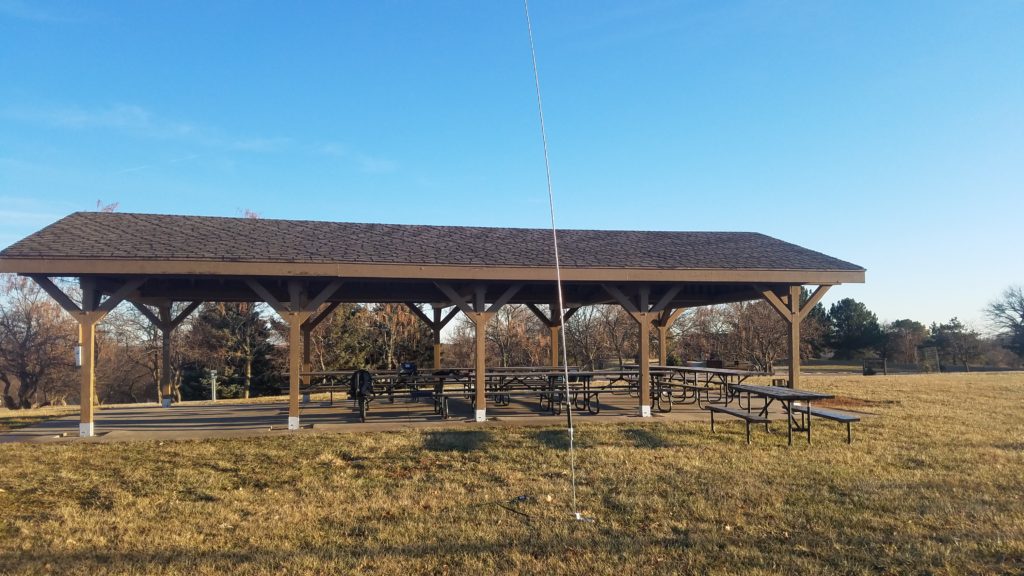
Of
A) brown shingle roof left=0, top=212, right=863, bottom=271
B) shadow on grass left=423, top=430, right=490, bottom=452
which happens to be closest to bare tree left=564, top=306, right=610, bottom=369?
brown shingle roof left=0, top=212, right=863, bottom=271

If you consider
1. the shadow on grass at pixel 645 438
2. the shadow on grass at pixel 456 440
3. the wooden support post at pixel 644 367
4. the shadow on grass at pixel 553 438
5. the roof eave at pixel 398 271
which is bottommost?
the shadow on grass at pixel 645 438

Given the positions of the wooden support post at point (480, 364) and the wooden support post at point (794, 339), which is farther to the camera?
the wooden support post at point (794, 339)

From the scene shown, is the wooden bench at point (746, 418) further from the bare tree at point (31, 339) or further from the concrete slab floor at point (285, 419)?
the bare tree at point (31, 339)

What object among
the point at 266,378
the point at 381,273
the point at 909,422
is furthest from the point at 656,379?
the point at 266,378

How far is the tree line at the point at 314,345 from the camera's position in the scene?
25625 mm

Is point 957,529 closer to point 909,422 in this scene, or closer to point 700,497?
point 700,497

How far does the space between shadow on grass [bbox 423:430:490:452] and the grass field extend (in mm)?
51

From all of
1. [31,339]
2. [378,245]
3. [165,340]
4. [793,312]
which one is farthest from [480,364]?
[31,339]

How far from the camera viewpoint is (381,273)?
9.56 m

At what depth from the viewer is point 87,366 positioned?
9055mm

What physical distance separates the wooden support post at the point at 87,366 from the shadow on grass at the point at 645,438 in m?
7.69

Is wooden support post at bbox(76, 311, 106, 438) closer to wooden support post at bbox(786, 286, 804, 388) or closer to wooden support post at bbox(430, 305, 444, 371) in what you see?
wooden support post at bbox(430, 305, 444, 371)

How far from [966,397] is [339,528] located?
15.2 meters

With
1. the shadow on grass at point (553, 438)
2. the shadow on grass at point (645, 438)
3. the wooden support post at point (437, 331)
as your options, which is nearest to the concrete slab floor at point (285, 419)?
the shadow on grass at point (553, 438)
